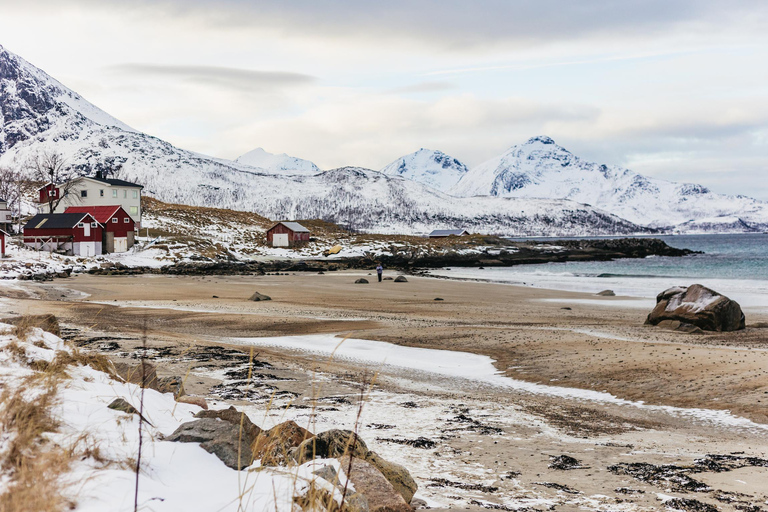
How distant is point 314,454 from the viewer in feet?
16.1

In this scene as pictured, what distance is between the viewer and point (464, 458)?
27.4 ft

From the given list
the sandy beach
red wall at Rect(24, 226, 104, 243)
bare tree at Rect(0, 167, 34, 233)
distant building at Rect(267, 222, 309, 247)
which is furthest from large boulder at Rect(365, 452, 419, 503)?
distant building at Rect(267, 222, 309, 247)

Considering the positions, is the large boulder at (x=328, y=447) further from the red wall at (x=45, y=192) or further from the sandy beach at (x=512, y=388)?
the red wall at (x=45, y=192)

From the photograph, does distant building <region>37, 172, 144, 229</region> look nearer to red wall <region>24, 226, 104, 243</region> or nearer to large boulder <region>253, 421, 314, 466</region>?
red wall <region>24, 226, 104, 243</region>

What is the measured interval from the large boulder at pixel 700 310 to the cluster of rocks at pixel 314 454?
1945 centimetres

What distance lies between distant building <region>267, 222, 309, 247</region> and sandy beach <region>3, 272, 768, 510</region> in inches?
2577

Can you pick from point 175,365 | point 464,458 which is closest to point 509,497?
point 464,458

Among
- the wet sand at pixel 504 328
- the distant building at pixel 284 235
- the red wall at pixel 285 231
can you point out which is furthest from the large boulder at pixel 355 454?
the red wall at pixel 285 231

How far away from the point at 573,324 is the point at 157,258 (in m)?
52.1

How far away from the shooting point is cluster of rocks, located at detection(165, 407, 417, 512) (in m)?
5.04

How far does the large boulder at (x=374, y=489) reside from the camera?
510 cm

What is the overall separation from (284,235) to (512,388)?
277 feet

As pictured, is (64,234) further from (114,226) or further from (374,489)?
(374,489)

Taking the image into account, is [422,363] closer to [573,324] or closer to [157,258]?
[573,324]
